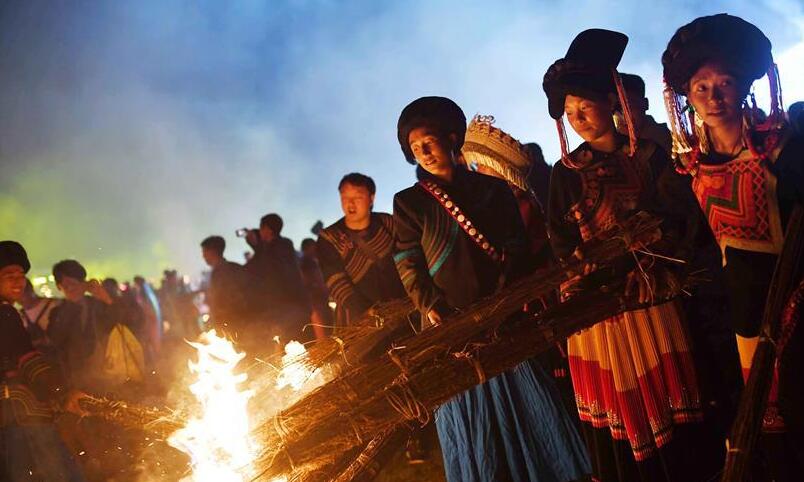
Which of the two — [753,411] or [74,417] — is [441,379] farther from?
[74,417]

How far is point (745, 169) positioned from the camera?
8.52 feet

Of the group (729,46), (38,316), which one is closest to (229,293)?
(38,316)

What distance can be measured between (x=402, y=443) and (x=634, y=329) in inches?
63.5

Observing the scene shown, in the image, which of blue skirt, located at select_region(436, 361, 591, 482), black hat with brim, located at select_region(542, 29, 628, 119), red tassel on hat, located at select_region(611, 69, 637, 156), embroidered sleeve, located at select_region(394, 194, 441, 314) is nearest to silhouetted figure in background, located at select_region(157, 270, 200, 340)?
embroidered sleeve, located at select_region(394, 194, 441, 314)

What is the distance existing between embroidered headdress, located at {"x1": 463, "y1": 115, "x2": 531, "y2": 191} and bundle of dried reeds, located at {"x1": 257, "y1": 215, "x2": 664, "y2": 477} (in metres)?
2.06

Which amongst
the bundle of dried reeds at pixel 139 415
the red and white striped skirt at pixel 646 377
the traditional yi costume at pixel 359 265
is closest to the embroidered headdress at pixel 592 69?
the red and white striped skirt at pixel 646 377

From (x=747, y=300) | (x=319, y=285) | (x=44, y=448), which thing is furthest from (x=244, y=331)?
(x=747, y=300)

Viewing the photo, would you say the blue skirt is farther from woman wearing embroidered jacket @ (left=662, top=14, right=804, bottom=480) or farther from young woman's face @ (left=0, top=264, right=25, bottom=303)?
young woman's face @ (left=0, top=264, right=25, bottom=303)

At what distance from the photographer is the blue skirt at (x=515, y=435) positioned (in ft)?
11.1

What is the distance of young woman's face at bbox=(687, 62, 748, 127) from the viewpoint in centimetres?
263

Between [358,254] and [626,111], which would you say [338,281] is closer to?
[358,254]

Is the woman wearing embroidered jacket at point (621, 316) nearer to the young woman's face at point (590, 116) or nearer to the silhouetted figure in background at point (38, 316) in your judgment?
the young woman's face at point (590, 116)

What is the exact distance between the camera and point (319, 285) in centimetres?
1038

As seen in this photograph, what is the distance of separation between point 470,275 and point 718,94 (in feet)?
5.66
